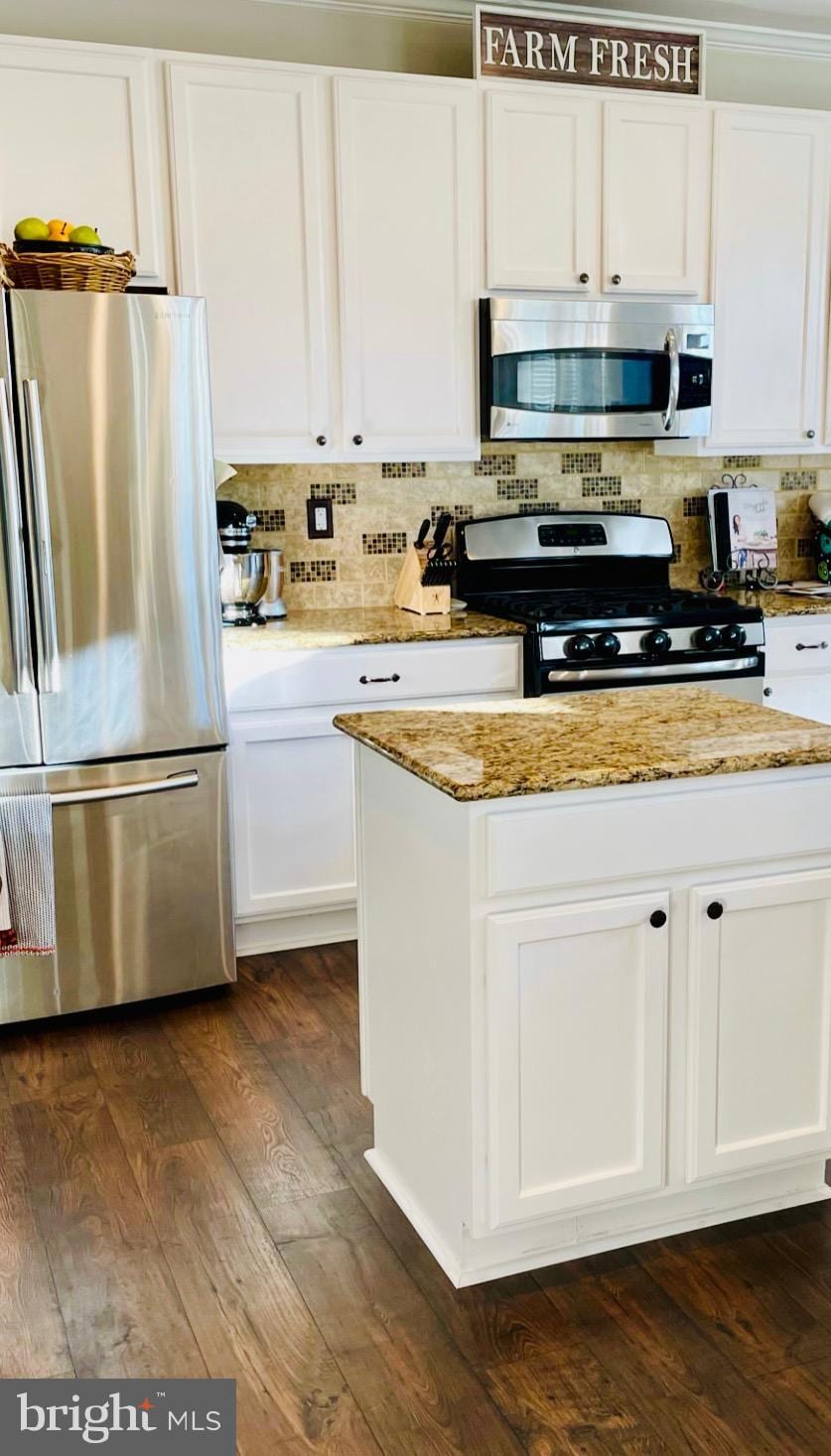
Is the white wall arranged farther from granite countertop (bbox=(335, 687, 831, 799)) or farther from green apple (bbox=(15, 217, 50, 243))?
granite countertop (bbox=(335, 687, 831, 799))

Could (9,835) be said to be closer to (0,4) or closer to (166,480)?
(166,480)

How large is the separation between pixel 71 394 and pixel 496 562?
1653mm

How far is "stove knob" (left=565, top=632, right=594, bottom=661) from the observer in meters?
3.76

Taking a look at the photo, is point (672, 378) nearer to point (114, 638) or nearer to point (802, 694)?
point (802, 694)

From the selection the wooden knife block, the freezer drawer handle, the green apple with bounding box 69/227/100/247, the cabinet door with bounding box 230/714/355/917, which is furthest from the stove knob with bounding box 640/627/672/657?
the green apple with bounding box 69/227/100/247

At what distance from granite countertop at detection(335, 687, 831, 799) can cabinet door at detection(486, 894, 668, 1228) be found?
0.73 ft

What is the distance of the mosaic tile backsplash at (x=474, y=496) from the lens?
4.15 meters

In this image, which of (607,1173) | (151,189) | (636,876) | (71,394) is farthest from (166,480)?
(607,1173)

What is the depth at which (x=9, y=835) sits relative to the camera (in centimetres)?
312

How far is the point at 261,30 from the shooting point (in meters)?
3.90

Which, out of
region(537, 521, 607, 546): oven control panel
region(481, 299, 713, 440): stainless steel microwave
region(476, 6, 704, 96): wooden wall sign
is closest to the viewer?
region(476, 6, 704, 96): wooden wall sign

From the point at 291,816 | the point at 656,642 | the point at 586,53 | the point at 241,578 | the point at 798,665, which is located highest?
the point at 586,53

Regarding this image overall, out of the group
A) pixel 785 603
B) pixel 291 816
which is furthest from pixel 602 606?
pixel 291 816

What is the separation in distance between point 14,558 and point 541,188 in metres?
1.99
